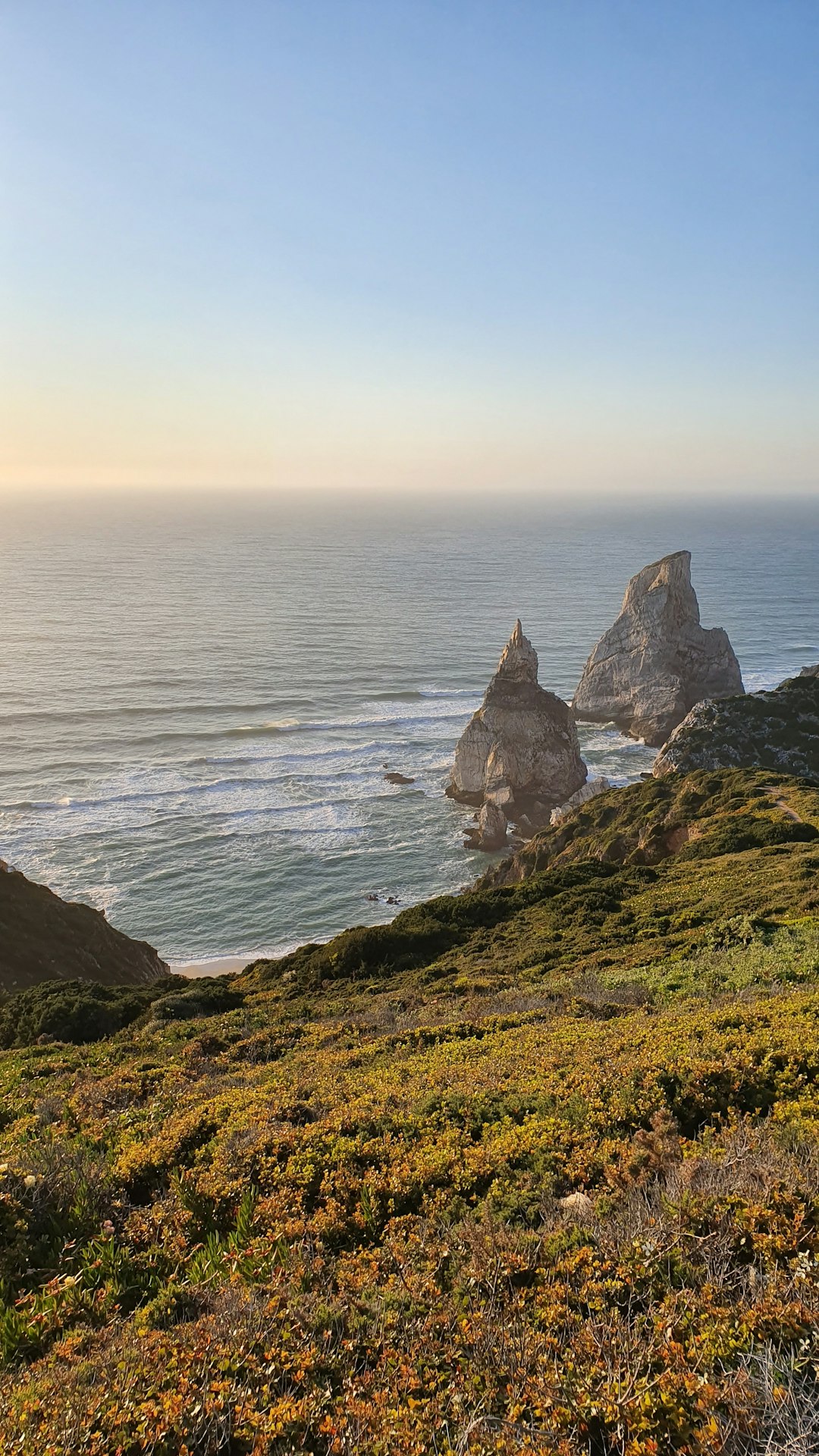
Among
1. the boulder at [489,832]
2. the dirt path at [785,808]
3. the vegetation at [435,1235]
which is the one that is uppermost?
the vegetation at [435,1235]

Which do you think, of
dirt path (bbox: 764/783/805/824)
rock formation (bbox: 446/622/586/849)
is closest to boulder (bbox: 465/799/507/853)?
rock formation (bbox: 446/622/586/849)

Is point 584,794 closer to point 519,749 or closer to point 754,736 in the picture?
point 519,749

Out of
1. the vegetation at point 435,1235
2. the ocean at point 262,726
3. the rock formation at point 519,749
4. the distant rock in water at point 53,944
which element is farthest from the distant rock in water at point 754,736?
the distant rock in water at point 53,944

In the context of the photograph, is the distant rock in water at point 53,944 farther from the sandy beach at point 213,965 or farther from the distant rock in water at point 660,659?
the distant rock in water at point 660,659

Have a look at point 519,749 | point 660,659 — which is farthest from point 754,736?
point 660,659

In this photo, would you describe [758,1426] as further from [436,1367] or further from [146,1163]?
[146,1163]

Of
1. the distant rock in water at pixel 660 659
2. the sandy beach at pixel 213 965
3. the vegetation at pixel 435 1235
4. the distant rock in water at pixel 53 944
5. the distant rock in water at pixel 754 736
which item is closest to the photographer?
the vegetation at pixel 435 1235

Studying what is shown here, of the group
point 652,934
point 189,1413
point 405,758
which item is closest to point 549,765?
point 405,758
